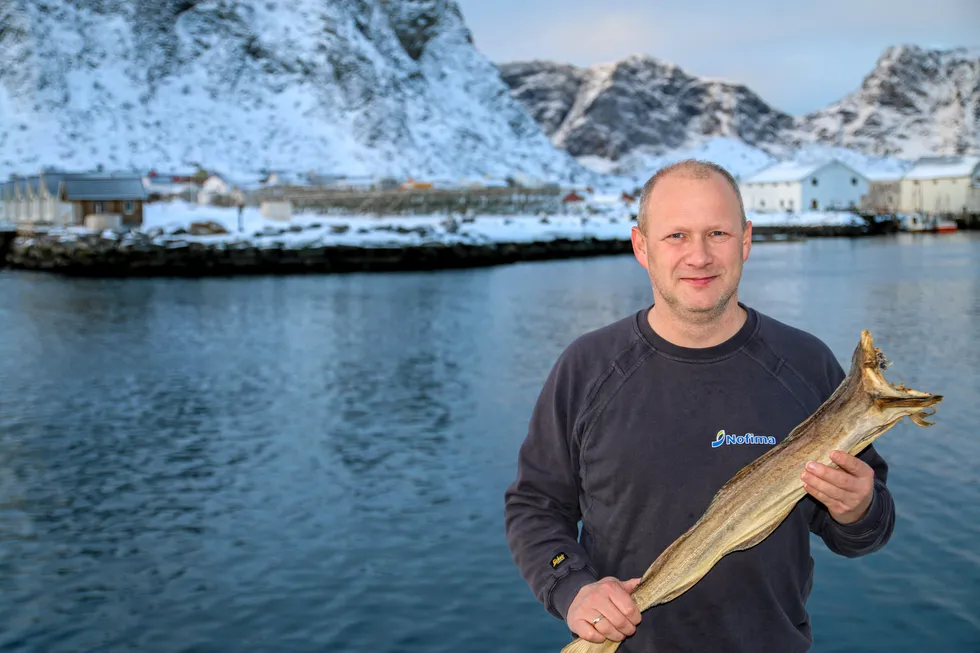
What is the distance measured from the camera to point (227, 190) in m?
105

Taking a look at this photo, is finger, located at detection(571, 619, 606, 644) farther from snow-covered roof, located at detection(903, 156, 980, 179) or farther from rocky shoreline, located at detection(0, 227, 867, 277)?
snow-covered roof, located at detection(903, 156, 980, 179)

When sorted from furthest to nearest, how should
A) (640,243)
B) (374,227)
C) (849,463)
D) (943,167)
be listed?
1. (943,167)
2. (374,227)
3. (640,243)
4. (849,463)

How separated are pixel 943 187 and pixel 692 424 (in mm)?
141596

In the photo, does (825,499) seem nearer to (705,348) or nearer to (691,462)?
(691,462)

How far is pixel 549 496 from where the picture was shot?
348 cm

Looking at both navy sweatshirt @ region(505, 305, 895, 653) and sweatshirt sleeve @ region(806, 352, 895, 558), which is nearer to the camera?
sweatshirt sleeve @ region(806, 352, 895, 558)

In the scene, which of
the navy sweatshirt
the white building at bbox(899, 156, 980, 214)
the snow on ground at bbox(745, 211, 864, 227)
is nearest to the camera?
the navy sweatshirt

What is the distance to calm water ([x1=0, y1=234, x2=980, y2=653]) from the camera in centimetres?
952

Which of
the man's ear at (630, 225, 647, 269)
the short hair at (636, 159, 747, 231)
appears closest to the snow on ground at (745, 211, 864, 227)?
the man's ear at (630, 225, 647, 269)

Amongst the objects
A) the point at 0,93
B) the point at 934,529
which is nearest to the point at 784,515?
the point at 934,529

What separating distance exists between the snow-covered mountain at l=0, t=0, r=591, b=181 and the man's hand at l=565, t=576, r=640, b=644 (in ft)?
434

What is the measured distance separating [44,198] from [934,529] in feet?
277

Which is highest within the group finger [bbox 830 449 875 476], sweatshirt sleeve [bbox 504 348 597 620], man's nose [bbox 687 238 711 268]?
man's nose [bbox 687 238 711 268]

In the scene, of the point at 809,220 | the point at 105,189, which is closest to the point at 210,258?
the point at 105,189
